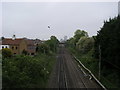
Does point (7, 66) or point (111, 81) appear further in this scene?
point (111, 81)

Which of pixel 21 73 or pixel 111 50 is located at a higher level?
pixel 111 50

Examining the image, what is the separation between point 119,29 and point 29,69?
1283 centimetres

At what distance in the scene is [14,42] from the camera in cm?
5681

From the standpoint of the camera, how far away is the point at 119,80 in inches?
886

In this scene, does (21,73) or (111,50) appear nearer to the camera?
(21,73)

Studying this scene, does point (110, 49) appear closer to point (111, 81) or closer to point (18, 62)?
point (111, 81)

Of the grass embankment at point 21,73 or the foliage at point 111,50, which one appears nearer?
the grass embankment at point 21,73

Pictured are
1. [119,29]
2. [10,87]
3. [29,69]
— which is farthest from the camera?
[119,29]

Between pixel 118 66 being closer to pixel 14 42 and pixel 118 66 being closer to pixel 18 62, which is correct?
pixel 18 62

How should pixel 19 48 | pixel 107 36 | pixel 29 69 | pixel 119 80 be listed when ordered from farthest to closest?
pixel 19 48 < pixel 107 36 < pixel 119 80 < pixel 29 69

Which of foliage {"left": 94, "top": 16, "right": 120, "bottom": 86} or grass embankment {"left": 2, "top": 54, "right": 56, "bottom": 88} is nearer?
grass embankment {"left": 2, "top": 54, "right": 56, "bottom": 88}

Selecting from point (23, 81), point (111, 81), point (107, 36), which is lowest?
point (111, 81)

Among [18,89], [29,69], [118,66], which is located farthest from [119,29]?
[18,89]

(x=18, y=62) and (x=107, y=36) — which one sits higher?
(x=107, y=36)
